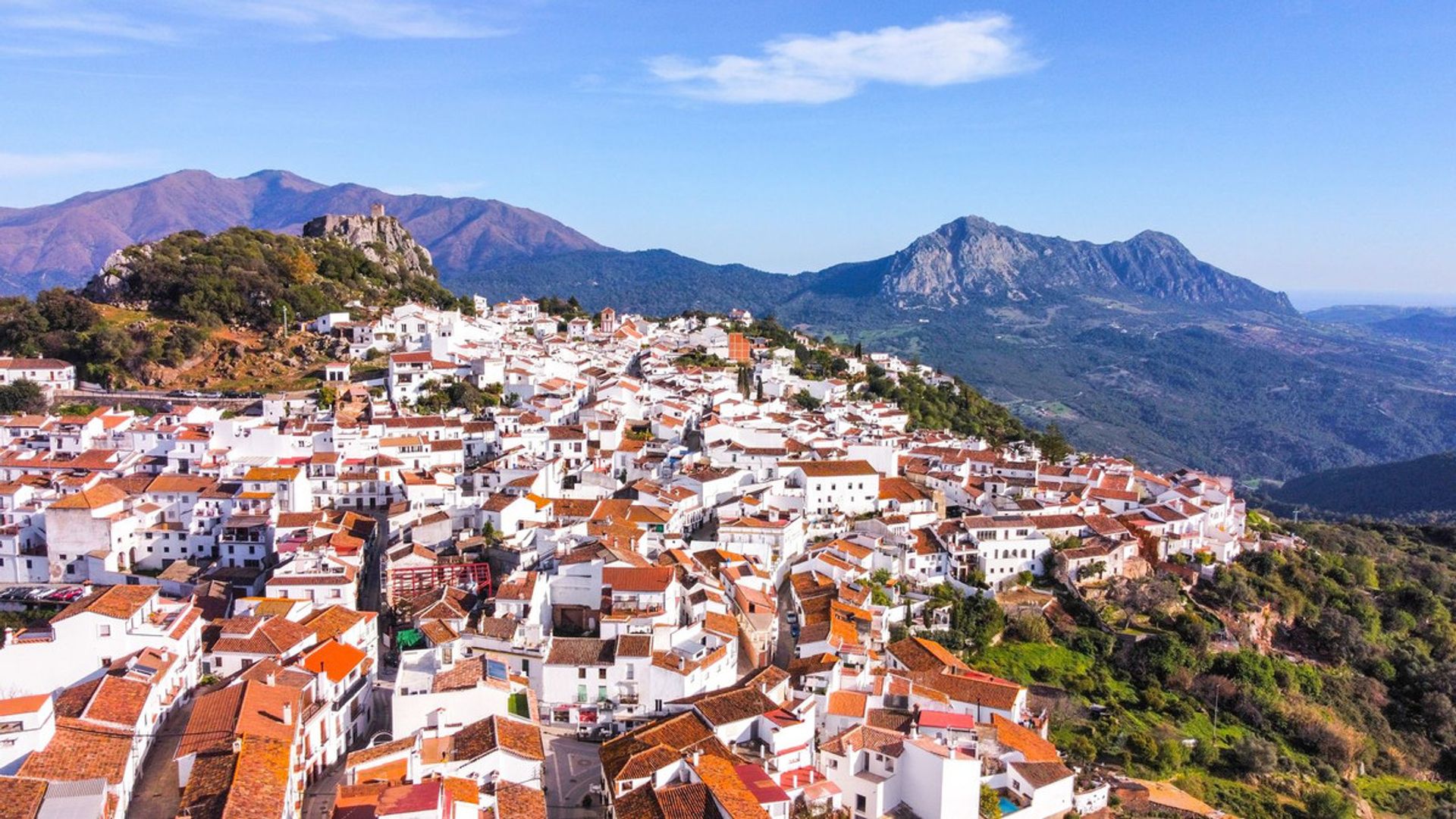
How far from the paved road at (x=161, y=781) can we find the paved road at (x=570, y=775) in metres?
6.42

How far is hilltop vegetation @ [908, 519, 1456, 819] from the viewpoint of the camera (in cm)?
2648

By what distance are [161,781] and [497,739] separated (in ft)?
20.8

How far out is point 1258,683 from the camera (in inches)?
1229

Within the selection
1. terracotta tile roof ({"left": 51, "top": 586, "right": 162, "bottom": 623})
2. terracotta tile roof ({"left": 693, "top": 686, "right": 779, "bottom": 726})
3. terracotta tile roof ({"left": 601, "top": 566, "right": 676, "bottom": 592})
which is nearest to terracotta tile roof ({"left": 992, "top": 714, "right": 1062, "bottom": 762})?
terracotta tile roof ({"left": 693, "top": 686, "right": 779, "bottom": 726})

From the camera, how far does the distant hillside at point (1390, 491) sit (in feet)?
251

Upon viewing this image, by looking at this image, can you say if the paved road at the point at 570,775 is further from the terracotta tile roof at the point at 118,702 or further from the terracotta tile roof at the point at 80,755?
the terracotta tile roof at the point at 118,702

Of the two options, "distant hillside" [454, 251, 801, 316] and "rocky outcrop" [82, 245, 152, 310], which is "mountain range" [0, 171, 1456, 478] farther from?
"rocky outcrop" [82, 245, 152, 310]

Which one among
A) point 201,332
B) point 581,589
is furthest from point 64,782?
point 201,332

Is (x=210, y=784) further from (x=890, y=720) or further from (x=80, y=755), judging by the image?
(x=890, y=720)

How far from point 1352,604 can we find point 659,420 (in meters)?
29.9

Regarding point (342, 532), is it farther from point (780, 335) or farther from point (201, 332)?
point (780, 335)

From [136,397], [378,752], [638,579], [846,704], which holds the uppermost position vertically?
[136,397]

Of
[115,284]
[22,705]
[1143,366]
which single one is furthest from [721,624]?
[1143,366]

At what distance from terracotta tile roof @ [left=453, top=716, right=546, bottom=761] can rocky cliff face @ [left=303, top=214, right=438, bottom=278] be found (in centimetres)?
5669
